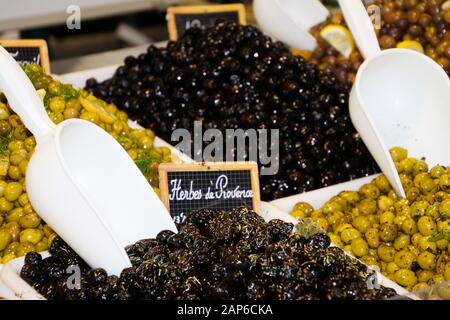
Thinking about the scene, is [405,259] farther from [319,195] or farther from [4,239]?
[4,239]

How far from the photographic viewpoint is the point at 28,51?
278 centimetres

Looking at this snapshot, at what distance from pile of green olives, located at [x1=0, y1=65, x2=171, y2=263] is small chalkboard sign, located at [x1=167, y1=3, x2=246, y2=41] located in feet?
2.32

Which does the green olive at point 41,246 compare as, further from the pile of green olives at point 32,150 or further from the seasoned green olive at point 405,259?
the seasoned green olive at point 405,259

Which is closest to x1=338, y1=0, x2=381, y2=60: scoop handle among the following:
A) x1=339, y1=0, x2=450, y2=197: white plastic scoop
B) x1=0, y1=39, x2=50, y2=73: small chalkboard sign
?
x1=339, y1=0, x2=450, y2=197: white plastic scoop

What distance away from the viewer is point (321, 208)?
2.32 m

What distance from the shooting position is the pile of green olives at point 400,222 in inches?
78.9

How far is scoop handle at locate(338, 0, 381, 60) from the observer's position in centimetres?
262

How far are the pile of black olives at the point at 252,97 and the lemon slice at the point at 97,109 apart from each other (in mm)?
260

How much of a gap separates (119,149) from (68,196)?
0.29m

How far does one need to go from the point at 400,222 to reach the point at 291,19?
1326 millimetres

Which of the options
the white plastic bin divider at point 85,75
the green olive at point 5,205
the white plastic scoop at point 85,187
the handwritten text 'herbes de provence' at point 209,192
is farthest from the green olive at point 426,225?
the white plastic bin divider at point 85,75

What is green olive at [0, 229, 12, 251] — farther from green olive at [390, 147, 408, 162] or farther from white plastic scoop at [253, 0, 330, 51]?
white plastic scoop at [253, 0, 330, 51]

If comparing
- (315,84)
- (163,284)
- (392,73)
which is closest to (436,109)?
(392,73)

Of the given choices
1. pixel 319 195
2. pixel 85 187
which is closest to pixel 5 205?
pixel 85 187
